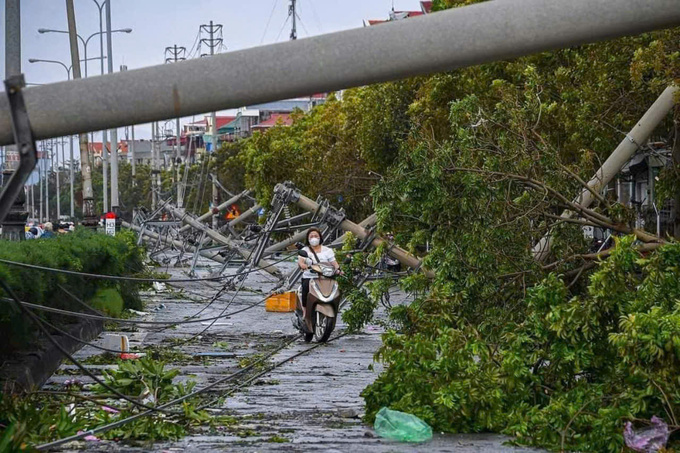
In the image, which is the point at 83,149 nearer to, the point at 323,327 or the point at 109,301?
A: the point at 109,301

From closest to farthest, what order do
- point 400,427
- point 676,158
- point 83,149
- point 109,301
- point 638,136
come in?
point 400,427
point 638,136
point 676,158
point 109,301
point 83,149

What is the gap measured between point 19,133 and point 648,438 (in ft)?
16.7

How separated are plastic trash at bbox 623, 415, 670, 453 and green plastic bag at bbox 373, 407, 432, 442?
1726 millimetres

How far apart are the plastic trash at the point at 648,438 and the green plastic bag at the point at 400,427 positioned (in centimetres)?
173

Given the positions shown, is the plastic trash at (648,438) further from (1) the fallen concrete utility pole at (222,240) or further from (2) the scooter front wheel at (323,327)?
(1) the fallen concrete utility pole at (222,240)

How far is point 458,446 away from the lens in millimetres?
11438

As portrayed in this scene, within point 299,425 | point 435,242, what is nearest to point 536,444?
point 299,425

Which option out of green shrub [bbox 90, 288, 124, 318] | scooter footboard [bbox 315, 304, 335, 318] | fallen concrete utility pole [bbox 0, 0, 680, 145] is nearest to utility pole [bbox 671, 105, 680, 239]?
scooter footboard [bbox 315, 304, 335, 318]

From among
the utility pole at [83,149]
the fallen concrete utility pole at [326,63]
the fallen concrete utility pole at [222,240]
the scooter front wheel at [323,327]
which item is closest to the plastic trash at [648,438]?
the fallen concrete utility pole at [326,63]

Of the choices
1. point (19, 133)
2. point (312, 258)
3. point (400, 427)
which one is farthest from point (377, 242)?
point (19, 133)

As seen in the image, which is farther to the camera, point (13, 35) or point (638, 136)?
point (13, 35)

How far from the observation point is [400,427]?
39.1 feet

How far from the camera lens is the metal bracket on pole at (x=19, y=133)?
941 cm

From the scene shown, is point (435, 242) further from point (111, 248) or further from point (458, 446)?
point (111, 248)
